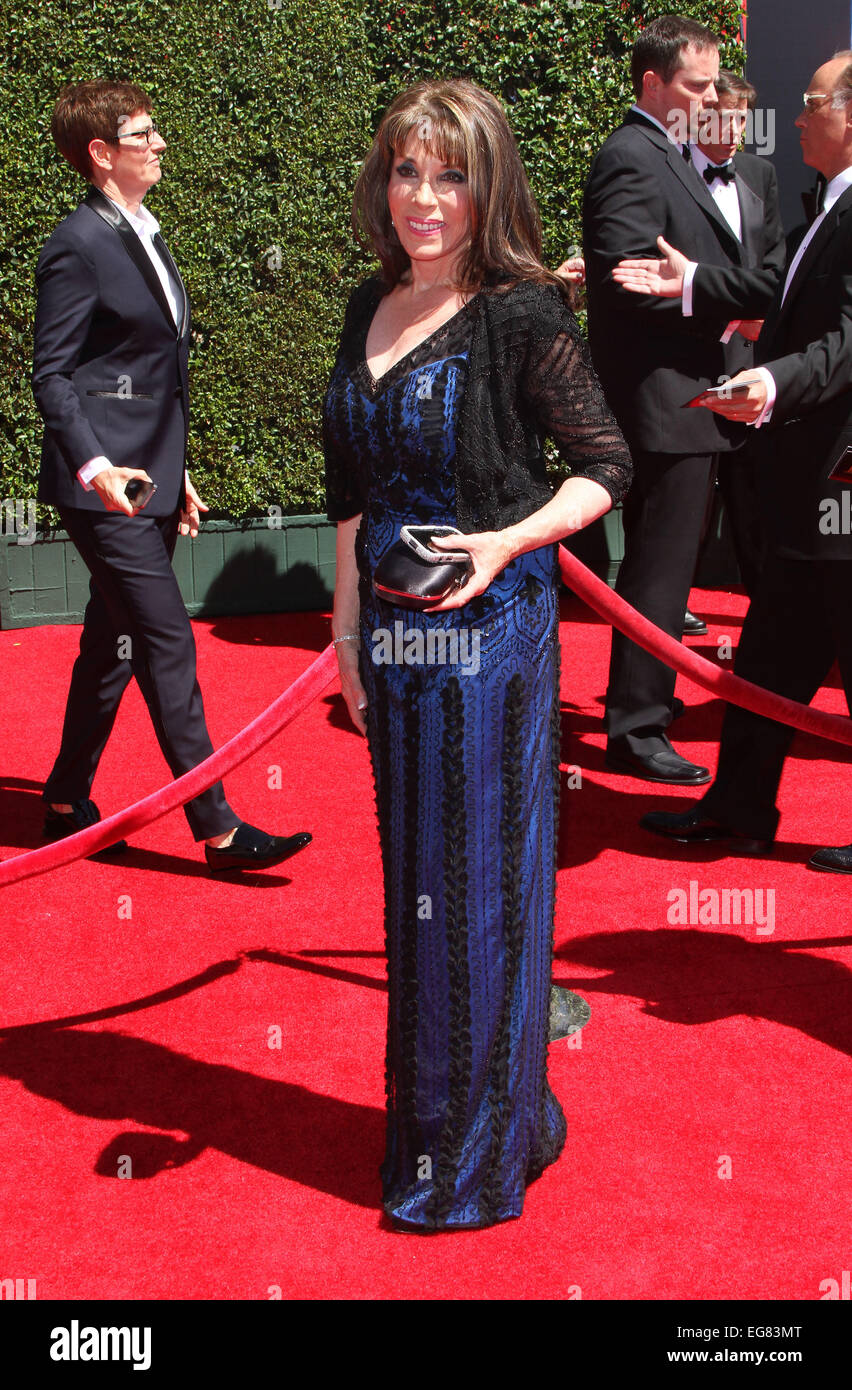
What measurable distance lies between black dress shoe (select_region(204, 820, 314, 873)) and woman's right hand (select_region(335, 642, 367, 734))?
75.1 inches

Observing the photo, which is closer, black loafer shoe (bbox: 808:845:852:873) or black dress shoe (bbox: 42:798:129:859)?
black loafer shoe (bbox: 808:845:852:873)

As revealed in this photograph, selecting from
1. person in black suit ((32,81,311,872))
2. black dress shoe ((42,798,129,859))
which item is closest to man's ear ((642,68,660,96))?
person in black suit ((32,81,311,872))

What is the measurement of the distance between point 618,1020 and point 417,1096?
104 centimetres

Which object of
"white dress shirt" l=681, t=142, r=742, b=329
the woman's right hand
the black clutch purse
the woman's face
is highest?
"white dress shirt" l=681, t=142, r=742, b=329

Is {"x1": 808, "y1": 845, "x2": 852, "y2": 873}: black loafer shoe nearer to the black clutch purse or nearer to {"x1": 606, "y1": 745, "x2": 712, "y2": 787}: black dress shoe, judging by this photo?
{"x1": 606, "y1": 745, "x2": 712, "y2": 787}: black dress shoe

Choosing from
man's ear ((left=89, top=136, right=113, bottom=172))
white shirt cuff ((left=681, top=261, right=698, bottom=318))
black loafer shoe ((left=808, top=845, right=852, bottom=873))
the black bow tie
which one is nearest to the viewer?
man's ear ((left=89, top=136, right=113, bottom=172))

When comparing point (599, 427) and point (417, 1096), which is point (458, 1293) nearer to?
point (417, 1096)

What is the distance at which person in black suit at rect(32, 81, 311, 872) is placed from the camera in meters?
4.56

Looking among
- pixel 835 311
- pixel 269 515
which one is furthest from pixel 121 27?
pixel 835 311

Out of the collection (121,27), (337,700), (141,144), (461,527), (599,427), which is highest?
(121,27)

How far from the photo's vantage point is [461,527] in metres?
2.71

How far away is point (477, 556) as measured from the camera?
8.33 feet

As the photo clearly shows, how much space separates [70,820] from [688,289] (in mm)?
2822
